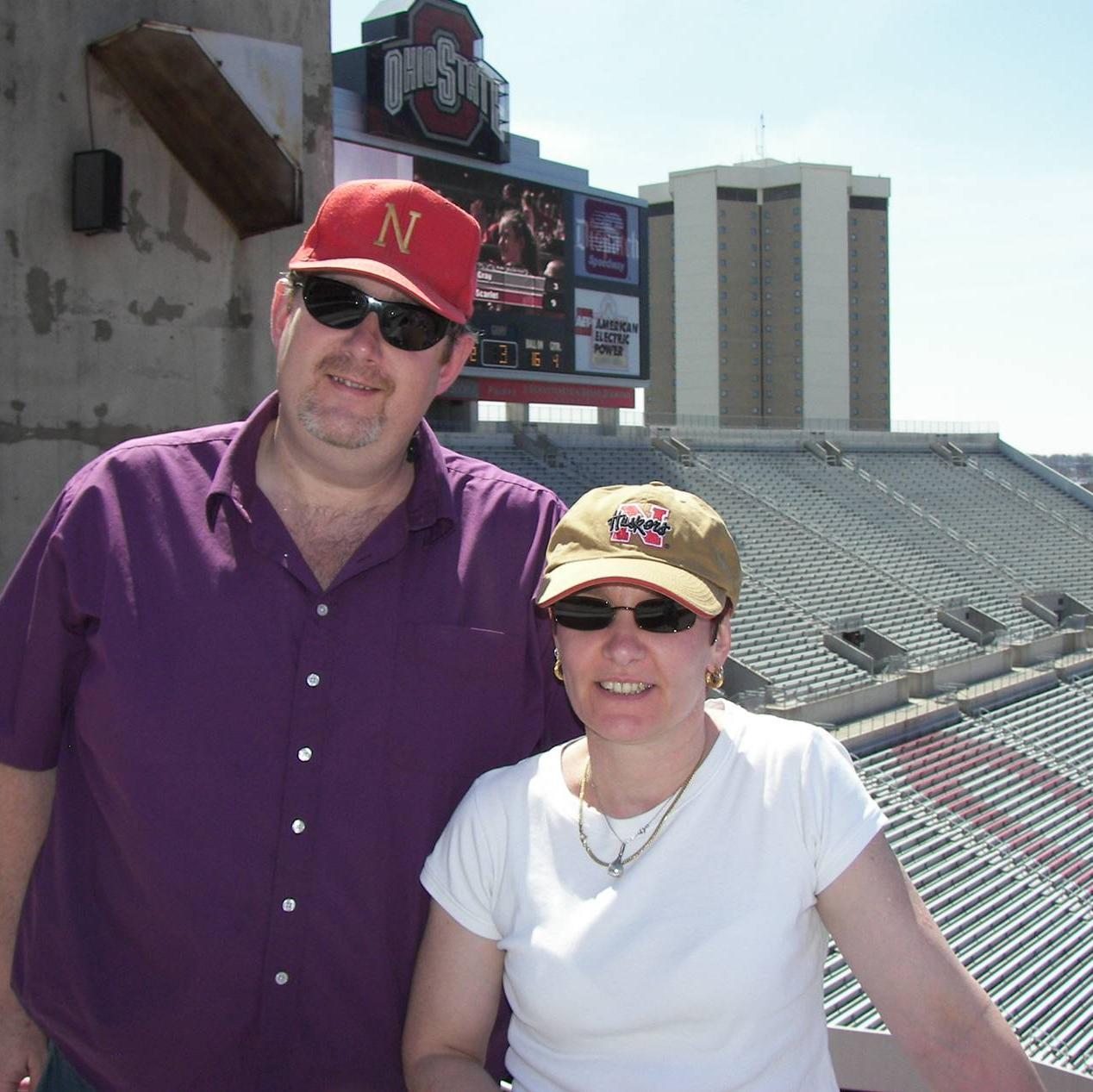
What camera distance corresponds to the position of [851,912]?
1.50 meters

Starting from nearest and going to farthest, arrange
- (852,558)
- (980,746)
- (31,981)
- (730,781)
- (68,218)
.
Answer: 1. (730,781)
2. (31,981)
3. (68,218)
4. (980,746)
5. (852,558)

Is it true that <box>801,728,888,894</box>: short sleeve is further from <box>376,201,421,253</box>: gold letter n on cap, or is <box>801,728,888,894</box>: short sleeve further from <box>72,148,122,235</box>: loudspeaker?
<box>72,148,122,235</box>: loudspeaker

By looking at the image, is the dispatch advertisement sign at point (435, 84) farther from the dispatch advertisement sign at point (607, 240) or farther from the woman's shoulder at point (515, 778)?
the woman's shoulder at point (515, 778)

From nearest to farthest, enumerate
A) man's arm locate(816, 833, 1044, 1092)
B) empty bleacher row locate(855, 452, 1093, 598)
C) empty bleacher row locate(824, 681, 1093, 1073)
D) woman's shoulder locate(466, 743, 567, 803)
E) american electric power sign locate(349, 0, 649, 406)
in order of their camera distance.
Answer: man's arm locate(816, 833, 1044, 1092)
woman's shoulder locate(466, 743, 567, 803)
empty bleacher row locate(824, 681, 1093, 1073)
american electric power sign locate(349, 0, 649, 406)
empty bleacher row locate(855, 452, 1093, 598)

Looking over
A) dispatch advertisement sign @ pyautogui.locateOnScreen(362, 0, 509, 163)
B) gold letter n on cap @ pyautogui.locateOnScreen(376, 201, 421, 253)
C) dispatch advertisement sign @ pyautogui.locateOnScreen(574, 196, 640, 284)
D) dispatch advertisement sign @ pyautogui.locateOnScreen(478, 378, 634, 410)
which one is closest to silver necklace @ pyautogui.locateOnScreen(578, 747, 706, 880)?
gold letter n on cap @ pyautogui.locateOnScreen(376, 201, 421, 253)

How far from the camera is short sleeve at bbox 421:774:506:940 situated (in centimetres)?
164

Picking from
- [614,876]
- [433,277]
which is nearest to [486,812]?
[614,876]

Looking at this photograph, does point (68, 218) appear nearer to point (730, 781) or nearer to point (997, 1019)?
point (730, 781)

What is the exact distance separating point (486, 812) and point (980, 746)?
591 inches

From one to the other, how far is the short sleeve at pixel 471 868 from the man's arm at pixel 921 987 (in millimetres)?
470

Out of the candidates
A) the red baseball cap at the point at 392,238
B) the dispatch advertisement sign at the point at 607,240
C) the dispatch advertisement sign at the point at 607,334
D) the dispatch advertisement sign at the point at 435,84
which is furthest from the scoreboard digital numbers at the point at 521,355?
the red baseball cap at the point at 392,238

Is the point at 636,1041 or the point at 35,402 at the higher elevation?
the point at 35,402

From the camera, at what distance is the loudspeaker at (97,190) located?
9.53 ft

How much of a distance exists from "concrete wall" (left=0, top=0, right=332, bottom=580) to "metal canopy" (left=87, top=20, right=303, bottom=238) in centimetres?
4
